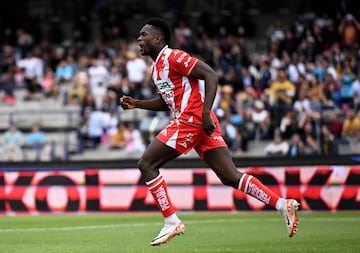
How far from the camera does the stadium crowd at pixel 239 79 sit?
24156 mm

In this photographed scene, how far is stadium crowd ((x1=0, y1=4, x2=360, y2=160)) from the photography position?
24.2 m

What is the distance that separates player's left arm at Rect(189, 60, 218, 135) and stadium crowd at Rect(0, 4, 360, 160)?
12.2 meters

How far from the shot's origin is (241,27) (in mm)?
30562

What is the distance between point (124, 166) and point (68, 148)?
6239 millimetres

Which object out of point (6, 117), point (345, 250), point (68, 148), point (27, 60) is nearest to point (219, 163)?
point (345, 250)

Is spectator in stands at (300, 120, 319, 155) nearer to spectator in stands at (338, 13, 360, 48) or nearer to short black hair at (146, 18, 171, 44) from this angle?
spectator in stands at (338, 13, 360, 48)

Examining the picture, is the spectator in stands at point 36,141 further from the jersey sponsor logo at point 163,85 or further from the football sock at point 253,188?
the football sock at point 253,188

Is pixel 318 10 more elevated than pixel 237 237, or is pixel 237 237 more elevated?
pixel 318 10

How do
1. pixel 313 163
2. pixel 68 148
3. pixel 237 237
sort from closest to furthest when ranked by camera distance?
1. pixel 237 237
2. pixel 313 163
3. pixel 68 148

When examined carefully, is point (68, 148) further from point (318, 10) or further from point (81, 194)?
point (318, 10)

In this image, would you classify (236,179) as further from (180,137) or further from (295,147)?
(295,147)

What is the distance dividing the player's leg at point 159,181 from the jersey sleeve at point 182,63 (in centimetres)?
88

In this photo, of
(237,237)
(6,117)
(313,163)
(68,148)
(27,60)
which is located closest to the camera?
(237,237)

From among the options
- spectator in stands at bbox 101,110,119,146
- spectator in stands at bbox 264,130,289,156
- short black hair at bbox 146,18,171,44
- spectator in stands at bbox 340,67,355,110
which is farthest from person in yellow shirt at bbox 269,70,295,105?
short black hair at bbox 146,18,171,44
